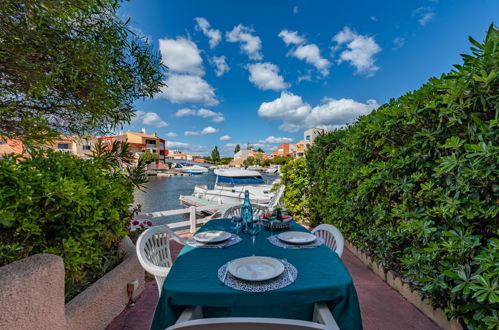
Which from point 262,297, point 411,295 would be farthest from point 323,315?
point 411,295

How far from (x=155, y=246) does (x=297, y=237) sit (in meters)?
1.37

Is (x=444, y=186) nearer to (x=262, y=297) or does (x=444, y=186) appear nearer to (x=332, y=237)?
(x=332, y=237)

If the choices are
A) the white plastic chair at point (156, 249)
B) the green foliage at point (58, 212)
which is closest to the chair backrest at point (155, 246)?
the white plastic chair at point (156, 249)

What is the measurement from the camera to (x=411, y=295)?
2.21 meters

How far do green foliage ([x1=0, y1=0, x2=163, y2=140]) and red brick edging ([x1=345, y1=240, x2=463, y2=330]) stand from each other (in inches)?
157

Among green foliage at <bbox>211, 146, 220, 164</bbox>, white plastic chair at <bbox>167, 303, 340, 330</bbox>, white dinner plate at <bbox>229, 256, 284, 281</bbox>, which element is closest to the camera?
white plastic chair at <bbox>167, 303, 340, 330</bbox>

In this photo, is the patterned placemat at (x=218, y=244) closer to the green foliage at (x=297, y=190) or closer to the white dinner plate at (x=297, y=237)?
the white dinner plate at (x=297, y=237)

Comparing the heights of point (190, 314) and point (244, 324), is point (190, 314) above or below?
below

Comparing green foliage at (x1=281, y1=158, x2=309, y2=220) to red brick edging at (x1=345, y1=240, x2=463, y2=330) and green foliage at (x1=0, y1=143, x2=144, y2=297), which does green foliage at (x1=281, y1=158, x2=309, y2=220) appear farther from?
green foliage at (x1=0, y1=143, x2=144, y2=297)

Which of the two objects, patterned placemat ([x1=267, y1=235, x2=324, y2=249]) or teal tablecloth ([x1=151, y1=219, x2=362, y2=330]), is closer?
teal tablecloth ([x1=151, y1=219, x2=362, y2=330])

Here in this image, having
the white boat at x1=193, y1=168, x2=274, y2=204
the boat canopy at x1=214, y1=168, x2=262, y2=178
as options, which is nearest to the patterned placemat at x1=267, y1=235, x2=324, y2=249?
the white boat at x1=193, y1=168, x2=274, y2=204

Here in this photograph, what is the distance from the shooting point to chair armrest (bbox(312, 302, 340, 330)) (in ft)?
3.49

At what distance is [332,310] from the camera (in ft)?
3.88

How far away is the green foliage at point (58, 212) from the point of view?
1.36m
